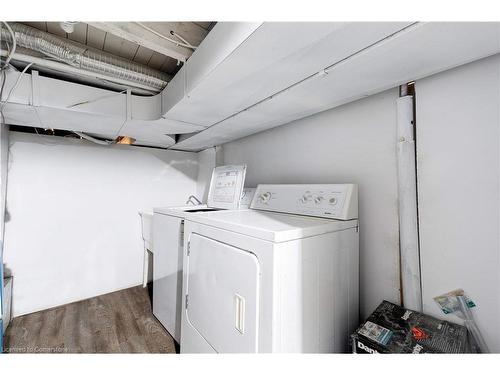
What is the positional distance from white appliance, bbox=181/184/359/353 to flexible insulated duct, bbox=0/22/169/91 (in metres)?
1.11

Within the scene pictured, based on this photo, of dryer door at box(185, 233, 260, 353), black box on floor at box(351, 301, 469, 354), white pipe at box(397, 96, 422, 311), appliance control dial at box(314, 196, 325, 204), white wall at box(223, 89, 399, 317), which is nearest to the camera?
black box on floor at box(351, 301, 469, 354)

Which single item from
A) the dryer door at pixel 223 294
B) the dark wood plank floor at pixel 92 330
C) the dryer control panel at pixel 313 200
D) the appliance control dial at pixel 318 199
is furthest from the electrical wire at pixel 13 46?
the dark wood plank floor at pixel 92 330

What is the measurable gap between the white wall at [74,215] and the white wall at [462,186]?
286 cm

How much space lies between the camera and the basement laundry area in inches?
36.9

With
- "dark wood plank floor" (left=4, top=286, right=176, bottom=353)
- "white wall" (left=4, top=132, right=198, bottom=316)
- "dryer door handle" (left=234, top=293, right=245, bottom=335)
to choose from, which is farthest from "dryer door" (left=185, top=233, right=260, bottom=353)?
"white wall" (left=4, top=132, right=198, bottom=316)

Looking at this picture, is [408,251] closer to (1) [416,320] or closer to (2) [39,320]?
(1) [416,320]

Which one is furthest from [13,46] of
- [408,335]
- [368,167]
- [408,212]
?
[408,335]

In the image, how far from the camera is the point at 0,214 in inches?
75.0

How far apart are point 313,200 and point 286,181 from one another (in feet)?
1.66

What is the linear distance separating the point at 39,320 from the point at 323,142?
302cm

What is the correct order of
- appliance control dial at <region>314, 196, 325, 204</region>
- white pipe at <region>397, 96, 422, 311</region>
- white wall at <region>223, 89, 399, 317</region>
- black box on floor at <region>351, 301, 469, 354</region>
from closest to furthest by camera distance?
black box on floor at <region>351, 301, 469, 354</region> → white pipe at <region>397, 96, 422, 311</region> → white wall at <region>223, 89, 399, 317</region> → appliance control dial at <region>314, 196, 325, 204</region>

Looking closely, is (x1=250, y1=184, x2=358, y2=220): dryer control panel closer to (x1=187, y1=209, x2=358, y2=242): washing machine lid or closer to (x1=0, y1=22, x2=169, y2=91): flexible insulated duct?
(x1=187, y1=209, x2=358, y2=242): washing machine lid

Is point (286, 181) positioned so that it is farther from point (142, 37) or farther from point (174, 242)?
point (142, 37)
